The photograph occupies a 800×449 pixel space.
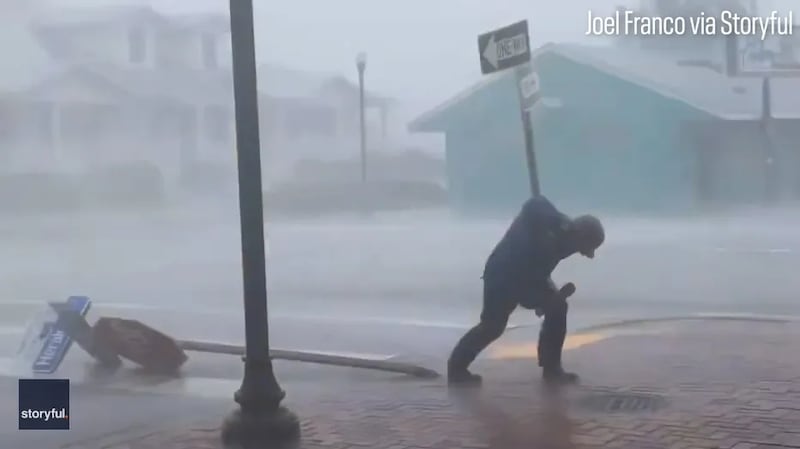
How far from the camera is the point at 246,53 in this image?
659cm

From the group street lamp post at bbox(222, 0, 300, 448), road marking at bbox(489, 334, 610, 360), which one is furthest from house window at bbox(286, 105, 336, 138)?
street lamp post at bbox(222, 0, 300, 448)

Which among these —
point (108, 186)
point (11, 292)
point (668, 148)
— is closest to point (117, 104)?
point (108, 186)

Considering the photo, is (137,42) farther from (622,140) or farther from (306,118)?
(622,140)

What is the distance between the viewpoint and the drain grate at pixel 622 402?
7277 mm

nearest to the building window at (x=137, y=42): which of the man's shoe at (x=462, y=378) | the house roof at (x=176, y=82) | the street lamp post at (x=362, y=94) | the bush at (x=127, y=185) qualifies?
the house roof at (x=176, y=82)

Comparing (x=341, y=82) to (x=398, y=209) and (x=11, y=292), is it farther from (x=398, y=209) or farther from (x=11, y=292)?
(x=11, y=292)

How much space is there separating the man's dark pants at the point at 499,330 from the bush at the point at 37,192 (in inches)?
168

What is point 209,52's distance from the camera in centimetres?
1096

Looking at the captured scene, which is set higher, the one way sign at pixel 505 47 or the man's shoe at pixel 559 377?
the one way sign at pixel 505 47

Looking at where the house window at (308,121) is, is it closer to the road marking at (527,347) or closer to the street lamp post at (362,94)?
the street lamp post at (362,94)

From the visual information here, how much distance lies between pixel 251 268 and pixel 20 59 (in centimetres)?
519

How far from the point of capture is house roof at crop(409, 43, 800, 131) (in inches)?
397

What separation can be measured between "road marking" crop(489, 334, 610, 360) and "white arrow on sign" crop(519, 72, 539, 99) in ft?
6.29

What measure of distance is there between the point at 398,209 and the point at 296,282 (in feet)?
4.66
